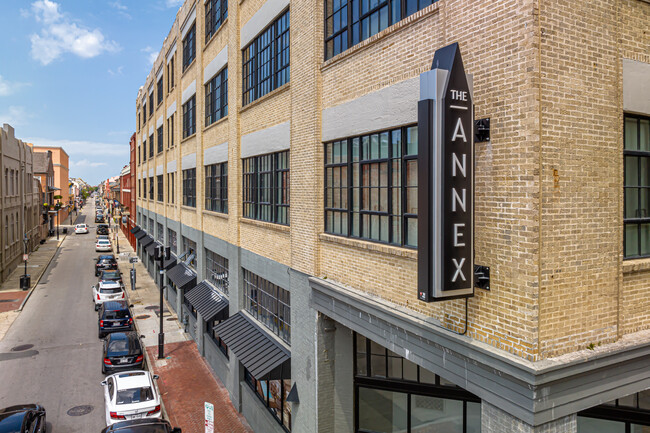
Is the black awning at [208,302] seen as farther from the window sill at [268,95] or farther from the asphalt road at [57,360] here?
the window sill at [268,95]

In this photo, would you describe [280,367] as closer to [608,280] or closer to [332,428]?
[332,428]

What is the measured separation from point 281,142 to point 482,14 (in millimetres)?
7713

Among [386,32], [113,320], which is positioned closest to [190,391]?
[113,320]

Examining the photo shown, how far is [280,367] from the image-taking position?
12305 millimetres

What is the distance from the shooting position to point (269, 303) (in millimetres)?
14547

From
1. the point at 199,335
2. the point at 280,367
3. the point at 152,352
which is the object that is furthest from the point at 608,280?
the point at 152,352

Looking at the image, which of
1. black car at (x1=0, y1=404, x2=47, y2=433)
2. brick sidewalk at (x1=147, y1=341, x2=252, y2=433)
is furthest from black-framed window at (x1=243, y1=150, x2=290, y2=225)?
black car at (x1=0, y1=404, x2=47, y2=433)

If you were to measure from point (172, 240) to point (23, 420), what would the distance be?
1889 cm

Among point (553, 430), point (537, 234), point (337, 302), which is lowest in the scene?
point (553, 430)

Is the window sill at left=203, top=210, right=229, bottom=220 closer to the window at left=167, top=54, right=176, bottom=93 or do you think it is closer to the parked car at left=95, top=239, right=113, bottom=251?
the window at left=167, top=54, right=176, bottom=93

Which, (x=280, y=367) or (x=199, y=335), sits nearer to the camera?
(x=280, y=367)

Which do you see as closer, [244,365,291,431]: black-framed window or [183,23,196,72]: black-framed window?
[244,365,291,431]: black-framed window

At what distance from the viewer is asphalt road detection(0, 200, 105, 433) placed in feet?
54.7

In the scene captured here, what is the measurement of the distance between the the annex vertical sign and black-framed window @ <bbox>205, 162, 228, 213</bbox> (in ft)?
46.4
